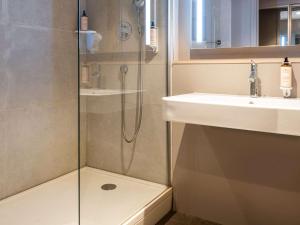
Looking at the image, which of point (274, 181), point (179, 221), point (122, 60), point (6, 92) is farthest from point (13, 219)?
point (274, 181)

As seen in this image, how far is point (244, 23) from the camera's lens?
1782mm

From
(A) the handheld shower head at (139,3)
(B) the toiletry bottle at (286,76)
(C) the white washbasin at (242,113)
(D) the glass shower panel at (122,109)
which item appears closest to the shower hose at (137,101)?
(D) the glass shower panel at (122,109)

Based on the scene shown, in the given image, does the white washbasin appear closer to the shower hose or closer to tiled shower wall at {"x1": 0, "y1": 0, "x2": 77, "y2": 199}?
the shower hose

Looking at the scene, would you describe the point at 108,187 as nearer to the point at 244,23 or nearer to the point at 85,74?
the point at 85,74

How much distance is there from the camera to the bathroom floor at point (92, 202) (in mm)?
1655

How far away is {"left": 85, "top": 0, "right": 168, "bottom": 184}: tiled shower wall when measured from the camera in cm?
190

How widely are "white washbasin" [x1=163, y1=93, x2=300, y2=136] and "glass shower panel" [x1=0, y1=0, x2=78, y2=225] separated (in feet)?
2.88

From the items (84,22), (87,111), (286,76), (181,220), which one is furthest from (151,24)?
(181,220)

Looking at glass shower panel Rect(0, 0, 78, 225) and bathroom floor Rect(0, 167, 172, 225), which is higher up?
glass shower panel Rect(0, 0, 78, 225)

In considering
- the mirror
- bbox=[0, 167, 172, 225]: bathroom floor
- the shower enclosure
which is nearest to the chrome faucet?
the mirror

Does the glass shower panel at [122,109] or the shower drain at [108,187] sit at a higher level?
the glass shower panel at [122,109]

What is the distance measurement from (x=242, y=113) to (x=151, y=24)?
3.13 feet

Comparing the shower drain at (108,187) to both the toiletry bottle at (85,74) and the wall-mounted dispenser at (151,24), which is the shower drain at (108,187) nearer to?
the toiletry bottle at (85,74)

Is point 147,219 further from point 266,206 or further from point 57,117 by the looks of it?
point 57,117
